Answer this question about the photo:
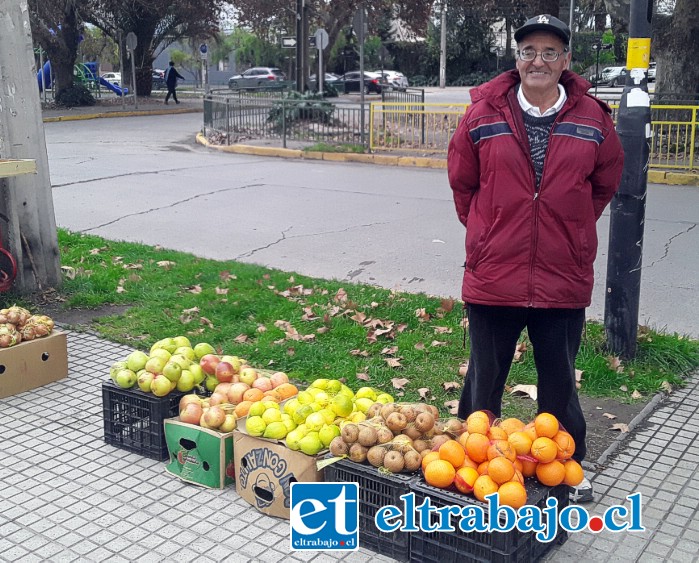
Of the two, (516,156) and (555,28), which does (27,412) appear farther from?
(555,28)

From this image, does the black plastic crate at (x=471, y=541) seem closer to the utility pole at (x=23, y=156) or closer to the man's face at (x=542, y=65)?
the man's face at (x=542, y=65)

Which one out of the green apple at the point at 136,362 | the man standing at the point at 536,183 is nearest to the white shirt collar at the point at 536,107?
the man standing at the point at 536,183

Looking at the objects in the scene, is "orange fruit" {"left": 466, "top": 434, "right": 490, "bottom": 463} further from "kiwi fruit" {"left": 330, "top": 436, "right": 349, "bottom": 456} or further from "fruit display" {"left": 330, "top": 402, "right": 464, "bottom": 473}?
"kiwi fruit" {"left": 330, "top": 436, "right": 349, "bottom": 456}

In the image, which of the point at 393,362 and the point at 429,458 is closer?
the point at 429,458

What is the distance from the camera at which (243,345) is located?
651 cm

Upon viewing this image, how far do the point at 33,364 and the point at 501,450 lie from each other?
3.56 metres

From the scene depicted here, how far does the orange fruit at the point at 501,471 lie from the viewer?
3.53 metres

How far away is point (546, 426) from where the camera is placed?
377 centimetres

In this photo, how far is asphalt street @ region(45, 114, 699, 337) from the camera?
8633mm

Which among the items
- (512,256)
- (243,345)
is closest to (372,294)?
(243,345)

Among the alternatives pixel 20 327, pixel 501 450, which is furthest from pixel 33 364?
pixel 501 450

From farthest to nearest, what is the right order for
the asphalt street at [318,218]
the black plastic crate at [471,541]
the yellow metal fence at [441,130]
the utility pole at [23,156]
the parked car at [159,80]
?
the parked car at [159,80] → the yellow metal fence at [441,130] → the asphalt street at [318,218] → the utility pole at [23,156] → the black plastic crate at [471,541]

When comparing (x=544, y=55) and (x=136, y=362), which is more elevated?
(x=544, y=55)

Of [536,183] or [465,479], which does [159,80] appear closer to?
[536,183]
